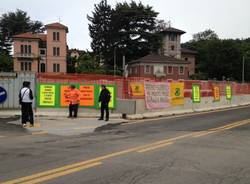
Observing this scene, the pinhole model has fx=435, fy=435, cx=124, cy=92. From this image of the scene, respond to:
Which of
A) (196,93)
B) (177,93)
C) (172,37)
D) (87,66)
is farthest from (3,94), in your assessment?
(172,37)

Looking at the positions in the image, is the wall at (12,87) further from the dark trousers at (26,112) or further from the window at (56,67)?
the window at (56,67)

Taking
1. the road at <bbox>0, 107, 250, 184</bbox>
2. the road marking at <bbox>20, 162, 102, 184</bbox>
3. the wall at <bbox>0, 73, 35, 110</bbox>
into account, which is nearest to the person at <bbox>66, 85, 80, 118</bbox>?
the wall at <bbox>0, 73, 35, 110</bbox>

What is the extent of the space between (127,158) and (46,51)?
A: 89.3 metres

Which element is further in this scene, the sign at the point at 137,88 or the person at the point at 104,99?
the sign at the point at 137,88

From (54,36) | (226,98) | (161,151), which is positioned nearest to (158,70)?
(54,36)

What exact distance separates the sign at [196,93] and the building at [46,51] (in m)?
70.4

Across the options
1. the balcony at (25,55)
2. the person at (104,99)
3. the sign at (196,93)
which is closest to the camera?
the person at (104,99)

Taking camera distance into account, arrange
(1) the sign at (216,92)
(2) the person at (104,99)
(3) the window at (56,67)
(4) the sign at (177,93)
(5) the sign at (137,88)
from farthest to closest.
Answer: (3) the window at (56,67)
(1) the sign at (216,92)
(4) the sign at (177,93)
(5) the sign at (137,88)
(2) the person at (104,99)

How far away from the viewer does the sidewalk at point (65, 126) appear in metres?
14.2

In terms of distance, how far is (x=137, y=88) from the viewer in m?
21.7

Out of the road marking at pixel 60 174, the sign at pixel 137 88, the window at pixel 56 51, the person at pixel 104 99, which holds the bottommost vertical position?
the road marking at pixel 60 174

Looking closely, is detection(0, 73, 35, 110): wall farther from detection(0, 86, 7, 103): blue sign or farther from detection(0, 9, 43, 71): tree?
detection(0, 9, 43, 71): tree

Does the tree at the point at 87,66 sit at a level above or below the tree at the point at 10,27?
below

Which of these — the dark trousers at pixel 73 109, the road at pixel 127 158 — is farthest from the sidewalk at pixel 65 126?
the road at pixel 127 158
